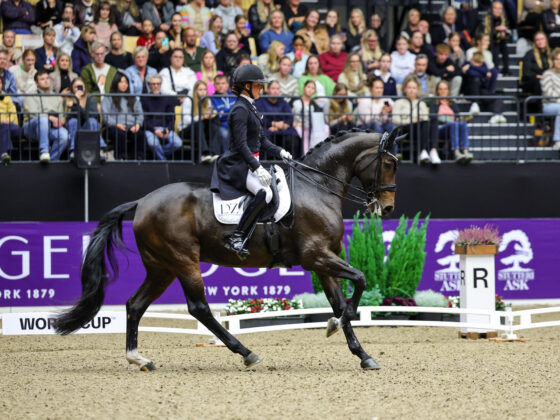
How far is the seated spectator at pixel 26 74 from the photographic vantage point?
1623cm

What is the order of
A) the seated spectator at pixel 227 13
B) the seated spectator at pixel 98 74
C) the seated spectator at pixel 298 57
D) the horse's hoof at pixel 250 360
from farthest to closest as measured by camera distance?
the seated spectator at pixel 227 13
the seated spectator at pixel 298 57
the seated spectator at pixel 98 74
the horse's hoof at pixel 250 360

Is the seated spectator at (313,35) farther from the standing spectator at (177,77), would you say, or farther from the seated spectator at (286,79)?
the standing spectator at (177,77)

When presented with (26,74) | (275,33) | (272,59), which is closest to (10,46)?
(26,74)

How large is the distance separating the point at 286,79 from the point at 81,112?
11.8 feet

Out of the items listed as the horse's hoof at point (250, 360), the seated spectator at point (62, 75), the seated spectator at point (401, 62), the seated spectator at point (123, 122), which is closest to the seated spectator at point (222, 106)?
the seated spectator at point (123, 122)

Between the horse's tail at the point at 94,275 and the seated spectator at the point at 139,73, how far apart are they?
21.6ft

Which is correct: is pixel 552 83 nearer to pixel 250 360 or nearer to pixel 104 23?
pixel 104 23

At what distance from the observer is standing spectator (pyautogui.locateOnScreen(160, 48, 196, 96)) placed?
55.4ft

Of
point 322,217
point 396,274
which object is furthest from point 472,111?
point 322,217

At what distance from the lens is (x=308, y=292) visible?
15.4 metres

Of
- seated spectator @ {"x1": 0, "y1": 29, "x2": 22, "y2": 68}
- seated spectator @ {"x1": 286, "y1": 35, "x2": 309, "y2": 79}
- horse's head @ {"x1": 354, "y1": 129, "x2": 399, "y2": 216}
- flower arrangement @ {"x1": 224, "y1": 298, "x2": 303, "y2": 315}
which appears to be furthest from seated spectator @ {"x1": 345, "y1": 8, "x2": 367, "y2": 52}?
horse's head @ {"x1": 354, "y1": 129, "x2": 399, "y2": 216}

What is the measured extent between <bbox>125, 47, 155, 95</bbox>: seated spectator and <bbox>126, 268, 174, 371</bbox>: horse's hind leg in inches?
272

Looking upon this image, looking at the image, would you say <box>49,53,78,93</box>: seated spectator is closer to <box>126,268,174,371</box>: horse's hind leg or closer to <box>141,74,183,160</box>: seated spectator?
<box>141,74,183,160</box>: seated spectator

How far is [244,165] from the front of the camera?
9898mm
